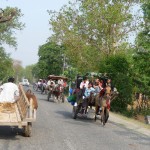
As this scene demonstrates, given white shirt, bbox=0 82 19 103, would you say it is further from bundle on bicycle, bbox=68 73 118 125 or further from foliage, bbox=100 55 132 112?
foliage, bbox=100 55 132 112

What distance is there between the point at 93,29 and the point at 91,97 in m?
22.8

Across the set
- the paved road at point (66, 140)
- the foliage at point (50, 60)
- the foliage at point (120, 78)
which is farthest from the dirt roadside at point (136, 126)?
the foliage at point (50, 60)

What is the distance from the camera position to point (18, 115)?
1255 centimetres

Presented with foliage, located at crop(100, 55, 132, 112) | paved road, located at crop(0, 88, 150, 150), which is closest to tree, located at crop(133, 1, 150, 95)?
foliage, located at crop(100, 55, 132, 112)

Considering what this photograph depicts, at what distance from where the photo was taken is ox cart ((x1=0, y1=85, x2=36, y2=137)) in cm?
1212

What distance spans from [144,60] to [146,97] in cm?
551

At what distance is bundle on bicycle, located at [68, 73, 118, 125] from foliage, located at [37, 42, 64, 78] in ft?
226

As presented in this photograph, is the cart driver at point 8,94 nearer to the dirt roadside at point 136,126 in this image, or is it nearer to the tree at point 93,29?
the dirt roadside at point 136,126

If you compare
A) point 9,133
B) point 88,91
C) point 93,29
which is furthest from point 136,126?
point 93,29

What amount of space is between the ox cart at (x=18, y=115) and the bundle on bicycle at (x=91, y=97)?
222 inches

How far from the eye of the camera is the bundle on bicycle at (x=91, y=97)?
18.4 metres

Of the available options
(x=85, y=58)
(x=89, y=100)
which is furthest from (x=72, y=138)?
(x=85, y=58)

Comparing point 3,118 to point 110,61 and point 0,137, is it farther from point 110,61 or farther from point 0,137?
point 110,61

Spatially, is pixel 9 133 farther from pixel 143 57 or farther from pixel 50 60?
pixel 50 60
